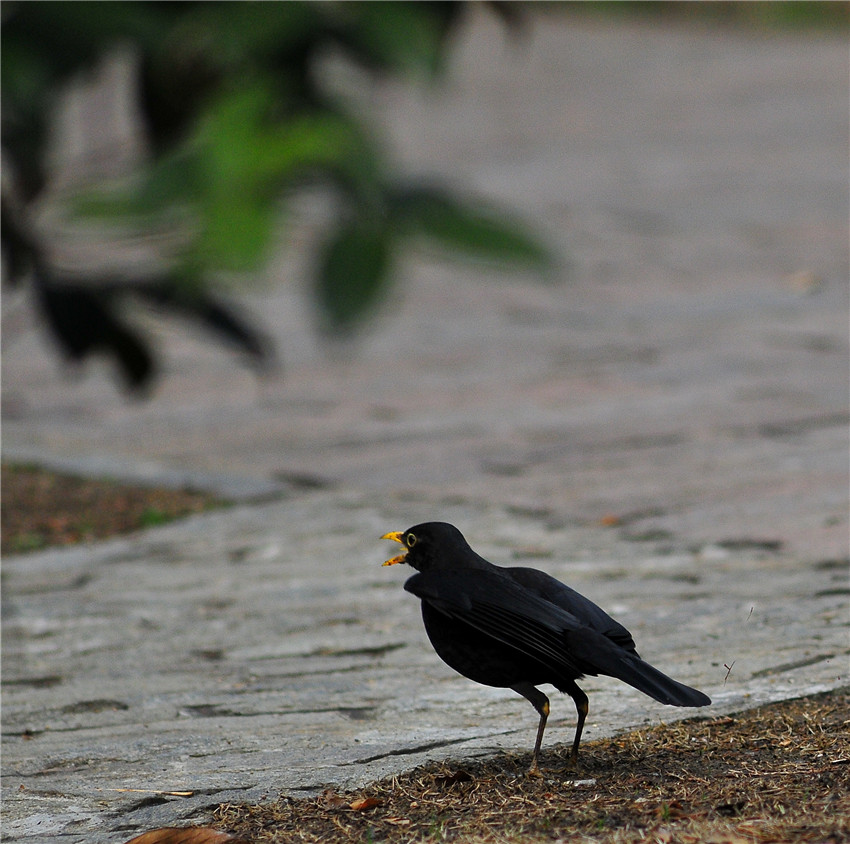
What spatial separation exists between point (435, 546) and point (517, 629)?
29cm

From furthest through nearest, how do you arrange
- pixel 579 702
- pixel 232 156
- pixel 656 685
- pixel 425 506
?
pixel 425 506 → pixel 579 702 → pixel 656 685 → pixel 232 156

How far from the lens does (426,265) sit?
1.10 m

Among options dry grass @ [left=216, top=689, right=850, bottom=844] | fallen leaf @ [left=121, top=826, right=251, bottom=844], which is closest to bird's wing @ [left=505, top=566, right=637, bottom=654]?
dry grass @ [left=216, top=689, right=850, bottom=844]

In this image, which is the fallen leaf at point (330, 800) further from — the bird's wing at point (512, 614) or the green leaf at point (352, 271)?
the green leaf at point (352, 271)

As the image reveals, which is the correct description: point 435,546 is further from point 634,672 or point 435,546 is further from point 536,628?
point 634,672

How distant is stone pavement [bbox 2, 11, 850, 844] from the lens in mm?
3197

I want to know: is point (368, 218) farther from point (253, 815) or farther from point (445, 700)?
point (445, 700)

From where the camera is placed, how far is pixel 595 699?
134 inches

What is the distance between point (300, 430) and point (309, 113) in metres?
5.72

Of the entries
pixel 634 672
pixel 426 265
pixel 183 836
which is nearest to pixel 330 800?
pixel 183 836

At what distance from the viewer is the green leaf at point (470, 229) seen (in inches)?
42.1

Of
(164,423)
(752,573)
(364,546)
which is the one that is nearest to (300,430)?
(164,423)

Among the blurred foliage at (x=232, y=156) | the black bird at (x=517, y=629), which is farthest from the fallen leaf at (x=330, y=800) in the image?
the blurred foliage at (x=232, y=156)

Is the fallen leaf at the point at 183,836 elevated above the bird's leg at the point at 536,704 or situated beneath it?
situated beneath
